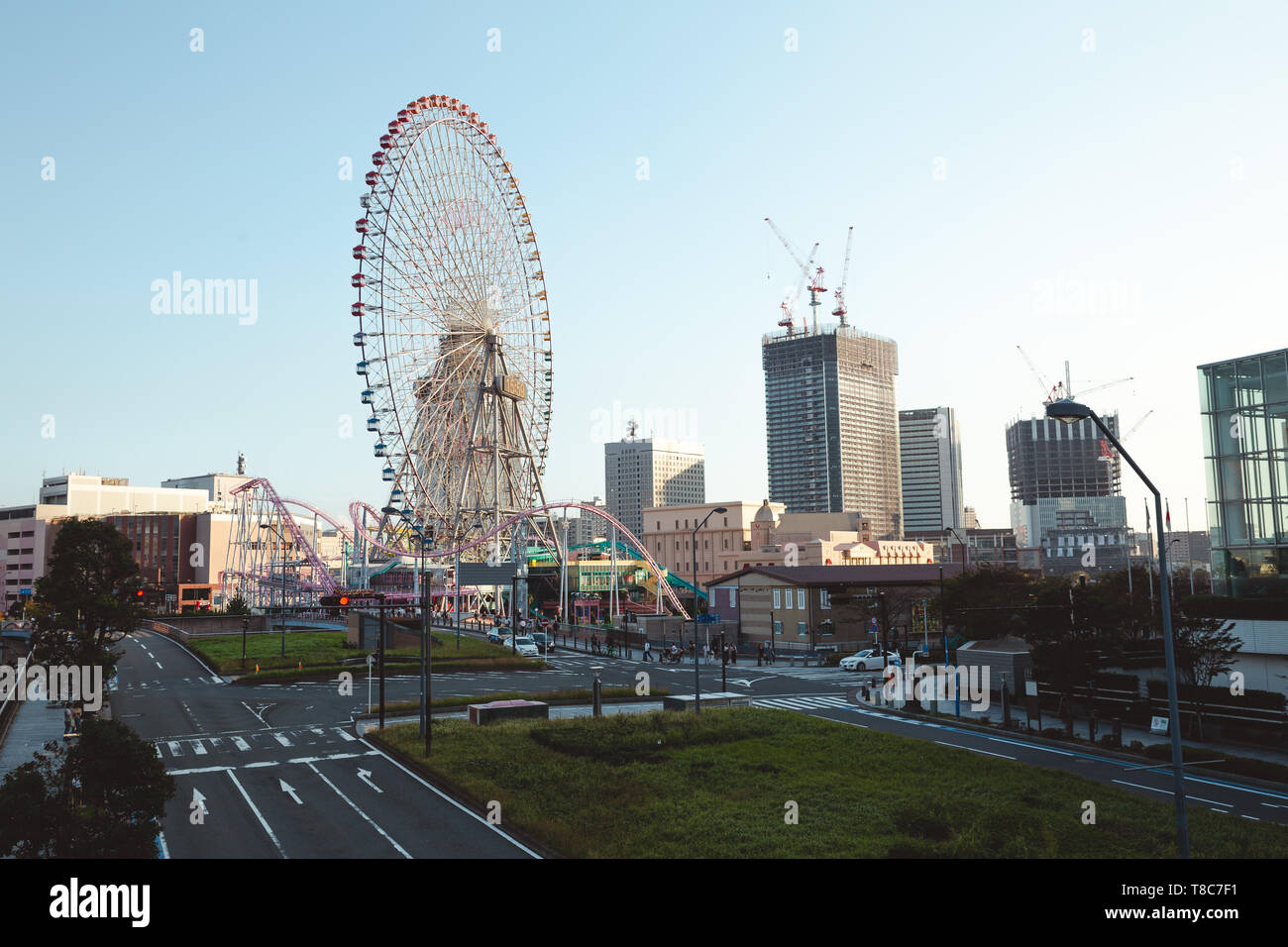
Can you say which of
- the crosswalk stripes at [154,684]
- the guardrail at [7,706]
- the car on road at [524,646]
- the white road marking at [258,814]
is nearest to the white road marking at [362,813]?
the white road marking at [258,814]

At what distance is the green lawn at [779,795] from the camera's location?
804 inches

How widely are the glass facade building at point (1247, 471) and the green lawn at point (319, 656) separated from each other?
135 ft

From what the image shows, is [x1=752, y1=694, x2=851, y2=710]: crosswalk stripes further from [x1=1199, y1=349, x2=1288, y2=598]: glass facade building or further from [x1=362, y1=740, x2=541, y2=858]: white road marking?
[x1=362, y1=740, x2=541, y2=858]: white road marking

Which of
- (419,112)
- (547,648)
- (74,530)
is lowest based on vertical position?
(547,648)

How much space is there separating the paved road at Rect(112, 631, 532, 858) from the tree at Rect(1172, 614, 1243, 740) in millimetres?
28569

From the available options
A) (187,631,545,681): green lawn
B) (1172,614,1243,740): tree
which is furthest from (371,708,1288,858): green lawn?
(187,631,545,681): green lawn

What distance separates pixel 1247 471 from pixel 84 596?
167 feet

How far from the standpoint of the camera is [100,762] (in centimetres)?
1691

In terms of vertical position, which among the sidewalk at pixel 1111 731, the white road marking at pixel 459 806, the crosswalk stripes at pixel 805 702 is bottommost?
the crosswalk stripes at pixel 805 702

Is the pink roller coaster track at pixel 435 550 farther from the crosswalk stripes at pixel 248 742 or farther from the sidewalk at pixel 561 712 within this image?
the crosswalk stripes at pixel 248 742

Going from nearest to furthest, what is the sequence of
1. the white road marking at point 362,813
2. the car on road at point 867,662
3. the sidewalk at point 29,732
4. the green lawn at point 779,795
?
the green lawn at point 779,795 → the white road marking at point 362,813 → the sidewalk at point 29,732 → the car on road at point 867,662
